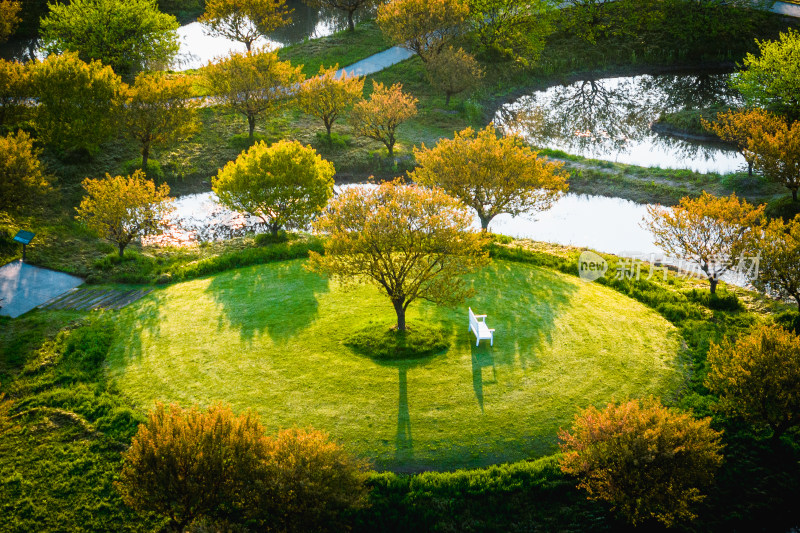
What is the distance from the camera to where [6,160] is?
30.0 meters

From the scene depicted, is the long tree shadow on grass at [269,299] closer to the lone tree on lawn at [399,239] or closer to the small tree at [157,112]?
the lone tree on lawn at [399,239]

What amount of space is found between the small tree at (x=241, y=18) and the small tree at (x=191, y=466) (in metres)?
42.2

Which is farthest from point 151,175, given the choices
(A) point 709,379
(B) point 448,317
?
(A) point 709,379

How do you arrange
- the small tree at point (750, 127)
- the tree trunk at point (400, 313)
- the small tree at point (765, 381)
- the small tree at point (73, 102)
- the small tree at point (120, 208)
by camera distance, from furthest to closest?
the small tree at point (73, 102) → the small tree at point (750, 127) → the small tree at point (120, 208) → the tree trunk at point (400, 313) → the small tree at point (765, 381)

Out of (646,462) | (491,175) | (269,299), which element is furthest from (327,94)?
(646,462)

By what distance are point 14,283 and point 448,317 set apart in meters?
17.5

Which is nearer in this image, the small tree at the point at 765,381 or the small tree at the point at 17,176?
the small tree at the point at 765,381

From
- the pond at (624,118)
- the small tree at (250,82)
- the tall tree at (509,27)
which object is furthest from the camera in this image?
the tall tree at (509,27)

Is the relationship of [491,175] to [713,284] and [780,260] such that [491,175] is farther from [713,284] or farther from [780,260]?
[780,260]

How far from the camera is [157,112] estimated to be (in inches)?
1463

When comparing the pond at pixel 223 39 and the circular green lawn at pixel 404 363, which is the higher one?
the pond at pixel 223 39

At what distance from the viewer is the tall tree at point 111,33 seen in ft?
148

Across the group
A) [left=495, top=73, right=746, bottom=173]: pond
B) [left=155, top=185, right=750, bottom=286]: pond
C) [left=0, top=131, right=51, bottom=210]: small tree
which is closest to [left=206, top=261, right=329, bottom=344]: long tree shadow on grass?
[left=155, top=185, right=750, bottom=286]: pond

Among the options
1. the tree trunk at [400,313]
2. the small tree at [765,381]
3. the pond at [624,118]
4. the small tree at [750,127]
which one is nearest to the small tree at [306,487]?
the tree trunk at [400,313]
